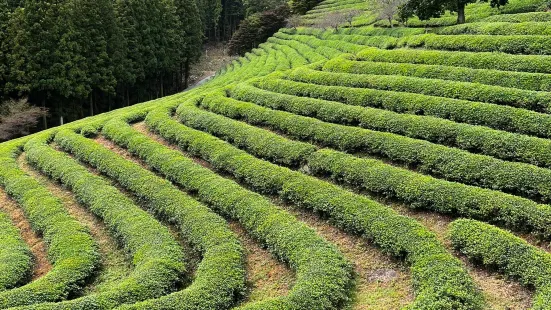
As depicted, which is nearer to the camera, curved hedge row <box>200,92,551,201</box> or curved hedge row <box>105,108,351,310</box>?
curved hedge row <box>105,108,351,310</box>

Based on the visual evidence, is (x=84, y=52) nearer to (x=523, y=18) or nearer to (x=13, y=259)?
(x=13, y=259)

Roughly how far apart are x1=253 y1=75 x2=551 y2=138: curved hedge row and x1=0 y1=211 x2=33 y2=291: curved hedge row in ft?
45.1

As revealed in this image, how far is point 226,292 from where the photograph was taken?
37.3 ft

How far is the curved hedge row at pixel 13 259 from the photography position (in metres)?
13.7

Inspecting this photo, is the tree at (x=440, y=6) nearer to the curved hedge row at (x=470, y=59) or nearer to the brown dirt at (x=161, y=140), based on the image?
the curved hedge row at (x=470, y=59)

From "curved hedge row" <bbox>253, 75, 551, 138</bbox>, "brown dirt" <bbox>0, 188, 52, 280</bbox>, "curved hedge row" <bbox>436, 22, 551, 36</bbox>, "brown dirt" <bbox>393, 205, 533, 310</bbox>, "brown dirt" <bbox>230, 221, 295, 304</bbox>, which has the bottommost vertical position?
"brown dirt" <bbox>0, 188, 52, 280</bbox>

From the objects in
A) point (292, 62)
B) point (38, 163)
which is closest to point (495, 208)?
point (38, 163)

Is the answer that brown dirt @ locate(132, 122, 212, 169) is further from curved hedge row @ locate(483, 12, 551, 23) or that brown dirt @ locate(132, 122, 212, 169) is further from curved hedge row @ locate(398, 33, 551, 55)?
curved hedge row @ locate(483, 12, 551, 23)

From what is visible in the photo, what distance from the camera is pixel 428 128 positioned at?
54.1 feet

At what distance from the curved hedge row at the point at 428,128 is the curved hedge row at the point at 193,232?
712cm

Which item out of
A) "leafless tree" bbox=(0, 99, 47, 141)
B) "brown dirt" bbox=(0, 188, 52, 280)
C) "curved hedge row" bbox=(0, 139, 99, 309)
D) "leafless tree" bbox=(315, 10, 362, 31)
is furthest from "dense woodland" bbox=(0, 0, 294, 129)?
"brown dirt" bbox=(0, 188, 52, 280)

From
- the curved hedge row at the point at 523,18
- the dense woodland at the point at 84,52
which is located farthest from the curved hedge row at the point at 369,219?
the dense woodland at the point at 84,52

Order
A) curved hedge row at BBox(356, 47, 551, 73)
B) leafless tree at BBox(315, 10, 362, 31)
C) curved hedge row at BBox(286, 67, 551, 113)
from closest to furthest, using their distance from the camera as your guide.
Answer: curved hedge row at BBox(286, 67, 551, 113) → curved hedge row at BBox(356, 47, 551, 73) → leafless tree at BBox(315, 10, 362, 31)

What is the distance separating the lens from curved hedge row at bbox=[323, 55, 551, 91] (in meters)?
17.4
